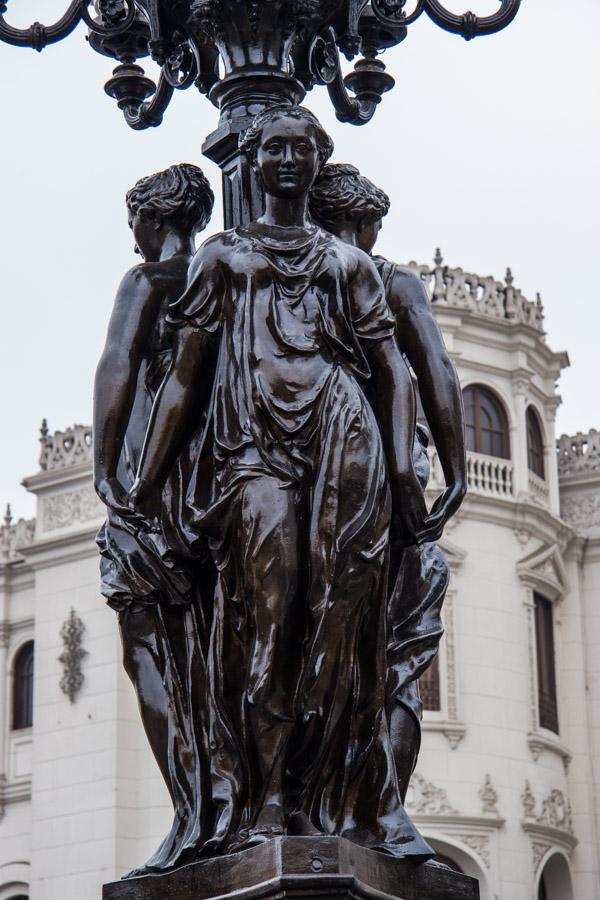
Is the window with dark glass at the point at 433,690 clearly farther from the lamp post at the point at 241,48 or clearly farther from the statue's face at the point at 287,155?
the statue's face at the point at 287,155

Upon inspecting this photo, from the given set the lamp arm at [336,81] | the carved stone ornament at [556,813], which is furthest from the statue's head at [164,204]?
the carved stone ornament at [556,813]

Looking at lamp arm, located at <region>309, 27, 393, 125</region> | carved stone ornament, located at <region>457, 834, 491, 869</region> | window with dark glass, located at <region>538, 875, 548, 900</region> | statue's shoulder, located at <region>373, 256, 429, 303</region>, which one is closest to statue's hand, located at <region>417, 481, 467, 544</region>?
statue's shoulder, located at <region>373, 256, 429, 303</region>

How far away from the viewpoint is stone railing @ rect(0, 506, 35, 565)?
103ft

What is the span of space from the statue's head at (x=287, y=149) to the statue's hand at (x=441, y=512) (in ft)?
2.54

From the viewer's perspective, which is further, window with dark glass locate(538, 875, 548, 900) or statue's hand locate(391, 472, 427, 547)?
window with dark glass locate(538, 875, 548, 900)

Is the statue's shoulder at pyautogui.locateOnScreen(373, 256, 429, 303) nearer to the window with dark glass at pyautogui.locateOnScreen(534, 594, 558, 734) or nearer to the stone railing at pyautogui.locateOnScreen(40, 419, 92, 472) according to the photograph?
the window with dark glass at pyautogui.locateOnScreen(534, 594, 558, 734)

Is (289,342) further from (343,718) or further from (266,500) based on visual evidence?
(343,718)

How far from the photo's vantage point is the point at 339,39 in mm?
5633

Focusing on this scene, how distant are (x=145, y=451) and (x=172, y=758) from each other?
2.28 feet

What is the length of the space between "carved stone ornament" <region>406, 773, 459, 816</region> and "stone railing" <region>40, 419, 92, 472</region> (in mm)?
6969

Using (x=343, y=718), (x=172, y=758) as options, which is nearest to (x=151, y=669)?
(x=172, y=758)

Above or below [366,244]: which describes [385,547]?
below

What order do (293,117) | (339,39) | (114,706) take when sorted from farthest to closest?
1. (114,706)
2. (339,39)
3. (293,117)

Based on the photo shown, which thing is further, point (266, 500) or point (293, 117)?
point (293, 117)
